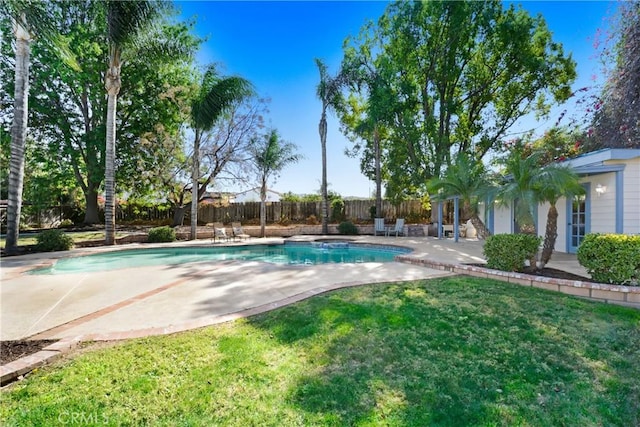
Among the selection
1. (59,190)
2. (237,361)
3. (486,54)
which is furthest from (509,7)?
(59,190)

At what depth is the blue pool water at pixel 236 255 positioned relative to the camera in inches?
364

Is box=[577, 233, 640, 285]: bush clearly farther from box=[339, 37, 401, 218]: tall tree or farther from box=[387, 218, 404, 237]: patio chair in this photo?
box=[339, 37, 401, 218]: tall tree

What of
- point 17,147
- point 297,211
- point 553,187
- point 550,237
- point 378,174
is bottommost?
point 550,237

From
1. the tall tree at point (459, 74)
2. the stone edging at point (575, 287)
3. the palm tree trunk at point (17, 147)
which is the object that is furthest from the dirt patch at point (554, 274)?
the palm tree trunk at point (17, 147)

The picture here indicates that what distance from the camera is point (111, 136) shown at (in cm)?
1216

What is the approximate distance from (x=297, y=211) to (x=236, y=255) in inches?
416

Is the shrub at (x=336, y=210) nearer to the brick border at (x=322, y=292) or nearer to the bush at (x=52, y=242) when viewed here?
the brick border at (x=322, y=292)

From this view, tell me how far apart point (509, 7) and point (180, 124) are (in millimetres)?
19409

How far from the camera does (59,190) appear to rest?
767 inches

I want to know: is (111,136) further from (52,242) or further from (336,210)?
(336,210)

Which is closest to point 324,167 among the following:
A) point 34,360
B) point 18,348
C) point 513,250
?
point 513,250

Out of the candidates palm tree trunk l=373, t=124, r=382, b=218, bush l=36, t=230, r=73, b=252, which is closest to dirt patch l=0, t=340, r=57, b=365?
bush l=36, t=230, r=73, b=252

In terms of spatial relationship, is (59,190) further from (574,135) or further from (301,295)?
(574,135)

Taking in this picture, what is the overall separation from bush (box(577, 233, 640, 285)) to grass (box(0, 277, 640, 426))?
1.11 metres
